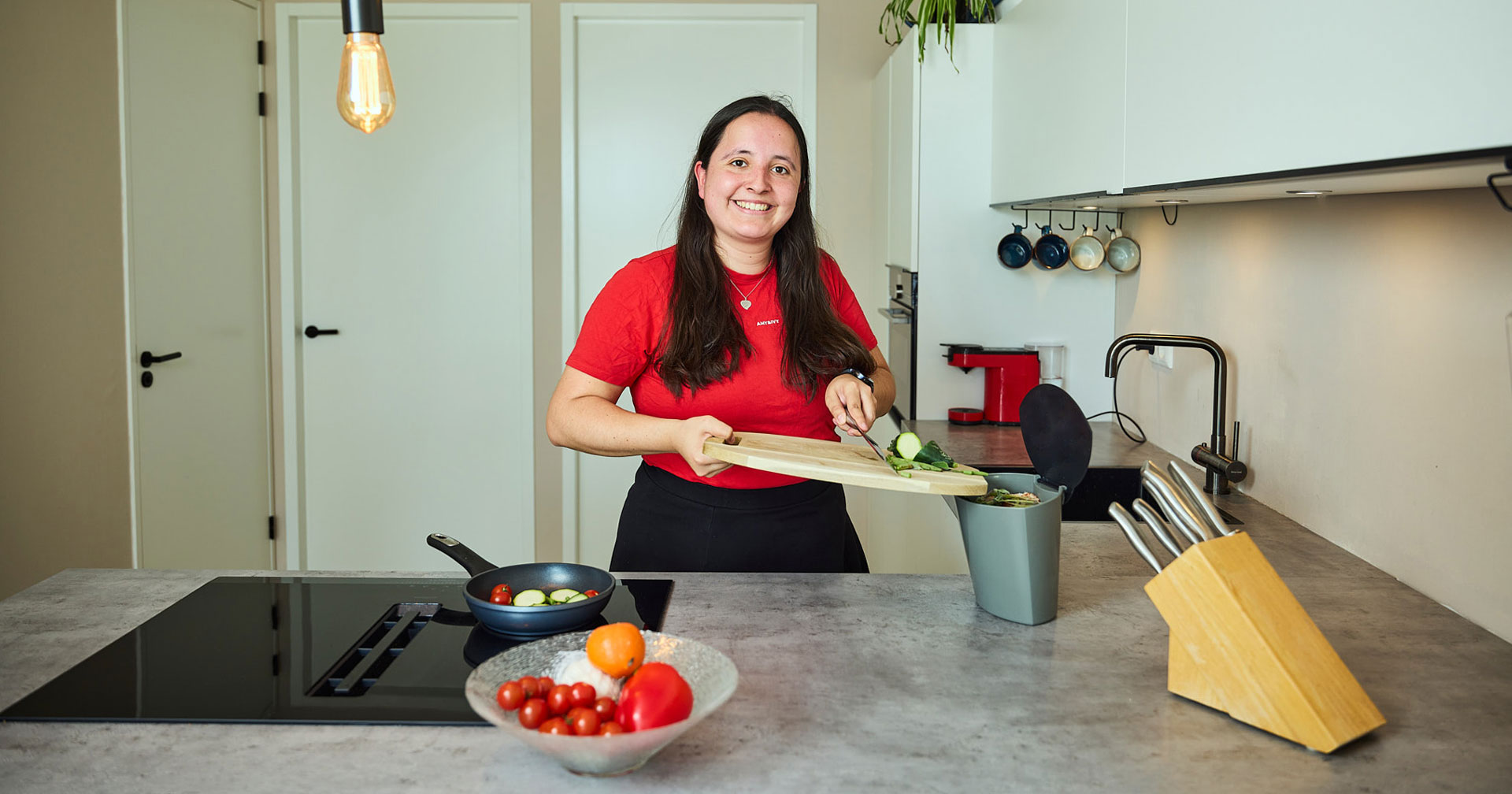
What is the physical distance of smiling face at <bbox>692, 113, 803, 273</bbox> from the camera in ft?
5.94

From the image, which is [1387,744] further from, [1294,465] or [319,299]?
[319,299]

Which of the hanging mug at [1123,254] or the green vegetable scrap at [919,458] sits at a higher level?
the hanging mug at [1123,254]

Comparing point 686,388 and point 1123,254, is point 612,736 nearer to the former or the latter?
point 686,388

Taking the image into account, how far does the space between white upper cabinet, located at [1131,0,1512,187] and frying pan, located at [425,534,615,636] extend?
3.26 ft

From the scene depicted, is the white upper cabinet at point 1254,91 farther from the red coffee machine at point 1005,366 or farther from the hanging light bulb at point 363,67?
the hanging light bulb at point 363,67

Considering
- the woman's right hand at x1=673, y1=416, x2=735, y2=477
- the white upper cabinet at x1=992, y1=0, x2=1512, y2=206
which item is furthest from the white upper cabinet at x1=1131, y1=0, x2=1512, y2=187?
the woman's right hand at x1=673, y1=416, x2=735, y2=477

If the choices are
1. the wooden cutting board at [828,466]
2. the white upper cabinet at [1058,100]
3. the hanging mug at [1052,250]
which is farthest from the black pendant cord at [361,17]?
the hanging mug at [1052,250]

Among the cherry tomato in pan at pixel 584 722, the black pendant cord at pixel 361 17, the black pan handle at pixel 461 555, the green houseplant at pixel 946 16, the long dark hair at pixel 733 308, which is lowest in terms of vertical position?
the cherry tomato in pan at pixel 584 722

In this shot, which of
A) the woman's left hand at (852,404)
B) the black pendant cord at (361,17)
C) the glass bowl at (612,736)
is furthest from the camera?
the woman's left hand at (852,404)

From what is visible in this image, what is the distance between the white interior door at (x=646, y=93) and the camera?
3789mm

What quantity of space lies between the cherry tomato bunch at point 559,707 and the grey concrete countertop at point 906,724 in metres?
0.07

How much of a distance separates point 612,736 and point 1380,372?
52.5 inches

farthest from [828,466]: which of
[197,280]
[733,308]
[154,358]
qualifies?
[197,280]

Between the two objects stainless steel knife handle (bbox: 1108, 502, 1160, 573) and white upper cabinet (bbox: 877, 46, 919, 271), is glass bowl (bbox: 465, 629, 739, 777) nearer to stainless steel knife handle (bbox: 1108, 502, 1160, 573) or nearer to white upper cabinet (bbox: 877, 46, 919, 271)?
stainless steel knife handle (bbox: 1108, 502, 1160, 573)
